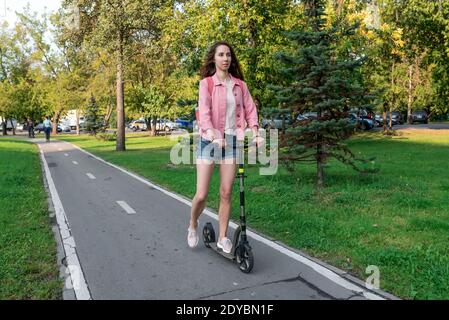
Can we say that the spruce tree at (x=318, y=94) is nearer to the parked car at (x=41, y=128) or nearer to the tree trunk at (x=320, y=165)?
the tree trunk at (x=320, y=165)

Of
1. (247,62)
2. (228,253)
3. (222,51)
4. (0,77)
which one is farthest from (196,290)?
(0,77)

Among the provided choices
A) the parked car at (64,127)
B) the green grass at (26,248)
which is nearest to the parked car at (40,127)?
the parked car at (64,127)

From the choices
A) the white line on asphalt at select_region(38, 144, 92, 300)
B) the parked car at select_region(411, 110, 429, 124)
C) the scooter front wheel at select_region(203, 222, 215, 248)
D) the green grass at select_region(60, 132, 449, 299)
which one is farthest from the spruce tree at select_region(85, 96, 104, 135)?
the scooter front wheel at select_region(203, 222, 215, 248)

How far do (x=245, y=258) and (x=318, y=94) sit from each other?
558cm

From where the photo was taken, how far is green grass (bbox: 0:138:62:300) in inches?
179

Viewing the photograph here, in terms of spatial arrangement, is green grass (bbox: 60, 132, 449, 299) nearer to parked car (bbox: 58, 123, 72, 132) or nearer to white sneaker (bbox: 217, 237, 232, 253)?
white sneaker (bbox: 217, 237, 232, 253)

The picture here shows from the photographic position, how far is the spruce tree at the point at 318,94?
9.34 metres

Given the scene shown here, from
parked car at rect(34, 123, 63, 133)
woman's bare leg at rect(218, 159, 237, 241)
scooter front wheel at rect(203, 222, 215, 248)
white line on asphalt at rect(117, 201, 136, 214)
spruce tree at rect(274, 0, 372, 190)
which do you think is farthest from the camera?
parked car at rect(34, 123, 63, 133)

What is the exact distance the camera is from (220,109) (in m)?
4.98

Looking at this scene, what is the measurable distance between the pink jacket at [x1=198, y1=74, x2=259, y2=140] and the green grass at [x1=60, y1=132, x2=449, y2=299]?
195cm

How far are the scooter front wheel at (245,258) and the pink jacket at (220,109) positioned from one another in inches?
49.0

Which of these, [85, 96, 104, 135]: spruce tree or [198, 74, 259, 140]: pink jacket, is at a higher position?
[85, 96, 104, 135]: spruce tree

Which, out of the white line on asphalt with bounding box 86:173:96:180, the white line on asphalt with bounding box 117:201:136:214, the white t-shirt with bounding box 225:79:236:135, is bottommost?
the white line on asphalt with bounding box 117:201:136:214
